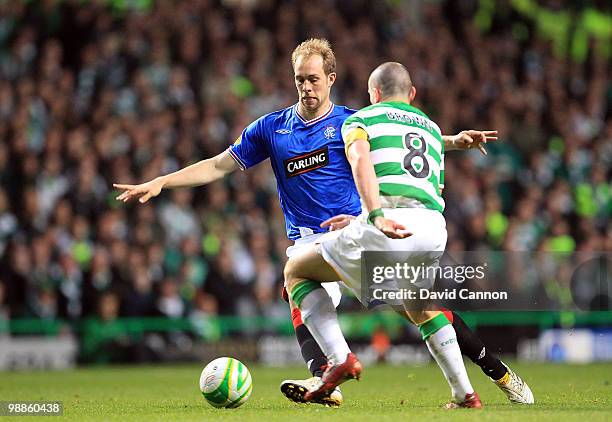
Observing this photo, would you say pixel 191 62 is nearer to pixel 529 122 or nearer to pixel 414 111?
pixel 529 122

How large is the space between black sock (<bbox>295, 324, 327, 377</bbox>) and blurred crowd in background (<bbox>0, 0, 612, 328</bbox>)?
23.4 ft

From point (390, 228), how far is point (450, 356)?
1004 millimetres

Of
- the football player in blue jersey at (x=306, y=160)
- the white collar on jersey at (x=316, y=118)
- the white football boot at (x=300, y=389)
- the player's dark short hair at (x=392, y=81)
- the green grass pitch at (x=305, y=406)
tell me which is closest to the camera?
the green grass pitch at (x=305, y=406)

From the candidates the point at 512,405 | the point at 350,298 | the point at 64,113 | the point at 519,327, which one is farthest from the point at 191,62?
the point at 512,405

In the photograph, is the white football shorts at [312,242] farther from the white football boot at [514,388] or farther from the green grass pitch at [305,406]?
the white football boot at [514,388]

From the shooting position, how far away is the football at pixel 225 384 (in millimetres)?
7320

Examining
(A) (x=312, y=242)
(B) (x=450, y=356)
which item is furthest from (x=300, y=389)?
(A) (x=312, y=242)

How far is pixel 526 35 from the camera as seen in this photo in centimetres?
2084

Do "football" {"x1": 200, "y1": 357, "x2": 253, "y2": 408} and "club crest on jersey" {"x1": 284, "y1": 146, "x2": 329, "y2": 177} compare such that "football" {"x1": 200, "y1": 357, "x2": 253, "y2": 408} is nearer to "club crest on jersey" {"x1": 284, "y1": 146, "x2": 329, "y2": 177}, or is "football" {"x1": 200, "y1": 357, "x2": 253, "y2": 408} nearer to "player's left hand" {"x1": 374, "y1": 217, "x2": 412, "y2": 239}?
"club crest on jersey" {"x1": 284, "y1": 146, "x2": 329, "y2": 177}

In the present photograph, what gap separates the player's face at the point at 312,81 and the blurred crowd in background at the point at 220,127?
7237 mm

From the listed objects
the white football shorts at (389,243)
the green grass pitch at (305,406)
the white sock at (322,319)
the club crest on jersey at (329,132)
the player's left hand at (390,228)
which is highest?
the club crest on jersey at (329,132)

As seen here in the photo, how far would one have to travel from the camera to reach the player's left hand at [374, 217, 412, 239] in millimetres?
6090

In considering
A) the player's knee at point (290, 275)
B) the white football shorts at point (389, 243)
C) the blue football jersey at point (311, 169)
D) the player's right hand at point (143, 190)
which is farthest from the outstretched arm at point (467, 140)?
the player's right hand at point (143, 190)

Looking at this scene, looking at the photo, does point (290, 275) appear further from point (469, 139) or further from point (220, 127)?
point (220, 127)
